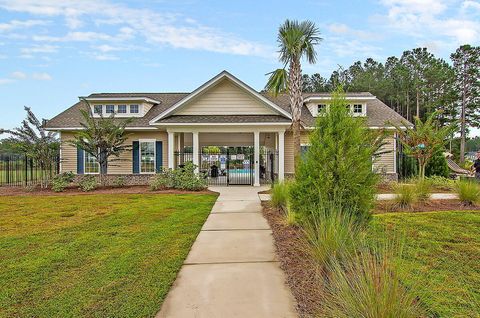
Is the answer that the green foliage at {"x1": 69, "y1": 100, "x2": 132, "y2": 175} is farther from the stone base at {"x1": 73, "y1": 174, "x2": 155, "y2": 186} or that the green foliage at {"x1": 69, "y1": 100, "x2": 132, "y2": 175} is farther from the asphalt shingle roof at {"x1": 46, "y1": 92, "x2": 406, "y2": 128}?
the asphalt shingle roof at {"x1": 46, "y1": 92, "x2": 406, "y2": 128}

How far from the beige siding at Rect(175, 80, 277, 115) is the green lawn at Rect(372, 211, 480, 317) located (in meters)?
10.8

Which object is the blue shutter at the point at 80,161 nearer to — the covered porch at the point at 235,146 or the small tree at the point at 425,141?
the covered porch at the point at 235,146

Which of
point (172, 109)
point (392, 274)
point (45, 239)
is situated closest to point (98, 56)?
point (172, 109)

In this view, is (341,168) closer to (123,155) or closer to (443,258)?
(443,258)

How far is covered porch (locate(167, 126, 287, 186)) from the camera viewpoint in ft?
55.5

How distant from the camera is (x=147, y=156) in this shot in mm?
18938

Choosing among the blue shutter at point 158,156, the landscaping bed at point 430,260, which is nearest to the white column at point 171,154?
the blue shutter at point 158,156

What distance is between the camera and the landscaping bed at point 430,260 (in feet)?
11.3

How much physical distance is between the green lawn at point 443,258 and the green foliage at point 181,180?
8.75 m

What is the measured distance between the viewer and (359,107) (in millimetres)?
20281

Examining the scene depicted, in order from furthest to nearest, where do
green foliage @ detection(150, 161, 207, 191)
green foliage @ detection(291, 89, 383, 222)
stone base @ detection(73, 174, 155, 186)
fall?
stone base @ detection(73, 174, 155, 186) → green foliage @ detection(150, 161, 207, 191) → green foliage @ detection(291, 89, 383, 222)

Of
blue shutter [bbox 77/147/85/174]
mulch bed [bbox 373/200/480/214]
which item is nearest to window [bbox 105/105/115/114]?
blue shutter [bbox 77/147/85/174]

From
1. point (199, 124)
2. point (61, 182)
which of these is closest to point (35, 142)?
point (61, 182)

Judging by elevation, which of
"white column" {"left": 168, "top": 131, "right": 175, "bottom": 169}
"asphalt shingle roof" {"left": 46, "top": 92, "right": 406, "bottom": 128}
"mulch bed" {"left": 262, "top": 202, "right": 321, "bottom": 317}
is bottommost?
"mulch bed" {"left": 262, "top": 202, "right": 321, "bottom": 317}
